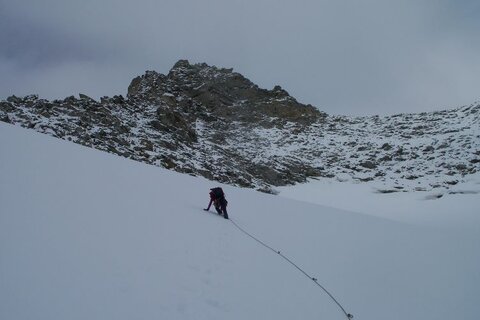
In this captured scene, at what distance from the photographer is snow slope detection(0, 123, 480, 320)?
3.73m

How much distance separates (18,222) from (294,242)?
6629 mm

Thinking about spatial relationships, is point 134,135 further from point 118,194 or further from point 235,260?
point 235,260

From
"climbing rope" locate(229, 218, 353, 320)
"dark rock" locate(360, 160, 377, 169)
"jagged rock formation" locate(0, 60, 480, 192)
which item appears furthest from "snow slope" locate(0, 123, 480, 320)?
"dark rock" locate(360, 160, 377, 169)

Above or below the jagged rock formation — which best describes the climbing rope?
below

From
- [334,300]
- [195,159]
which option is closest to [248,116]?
[195,159]

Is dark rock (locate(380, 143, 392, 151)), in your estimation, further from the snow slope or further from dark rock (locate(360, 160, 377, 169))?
the snow slope

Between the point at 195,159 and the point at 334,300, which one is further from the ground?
the point at 195,159

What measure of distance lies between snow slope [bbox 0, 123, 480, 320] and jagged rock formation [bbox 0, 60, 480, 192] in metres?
19.9

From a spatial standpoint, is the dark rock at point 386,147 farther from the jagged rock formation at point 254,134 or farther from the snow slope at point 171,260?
the snow slope at point 171,260

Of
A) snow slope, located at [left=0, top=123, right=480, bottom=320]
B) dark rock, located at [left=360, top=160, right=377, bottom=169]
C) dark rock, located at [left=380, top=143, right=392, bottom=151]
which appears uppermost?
dark rock, located at [left=380, top=143, right=392, bottom=151]

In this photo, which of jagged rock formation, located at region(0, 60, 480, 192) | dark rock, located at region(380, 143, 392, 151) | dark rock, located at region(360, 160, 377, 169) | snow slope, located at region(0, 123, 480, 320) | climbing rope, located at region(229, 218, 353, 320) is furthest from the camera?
dark rock, located at region(380, 143, 392, 151)

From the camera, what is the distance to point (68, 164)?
32.2 ft

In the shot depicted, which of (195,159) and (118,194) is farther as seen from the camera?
(195,159)

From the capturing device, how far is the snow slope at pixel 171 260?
3733 millimetres
